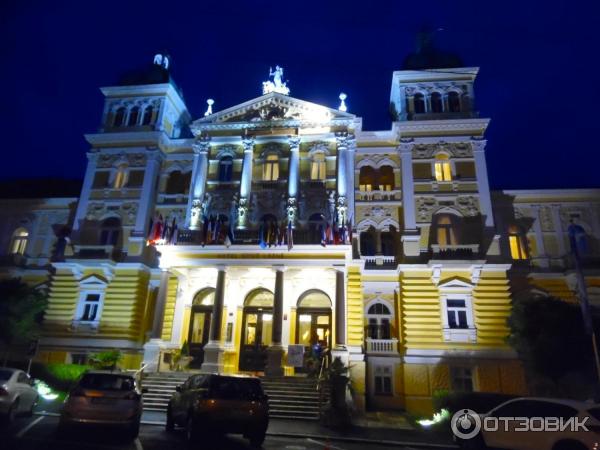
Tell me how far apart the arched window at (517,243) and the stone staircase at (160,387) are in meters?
19.3

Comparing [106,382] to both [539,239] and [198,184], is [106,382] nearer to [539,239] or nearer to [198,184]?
[198,184]

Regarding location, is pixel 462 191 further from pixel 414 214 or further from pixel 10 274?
pixel 10 274

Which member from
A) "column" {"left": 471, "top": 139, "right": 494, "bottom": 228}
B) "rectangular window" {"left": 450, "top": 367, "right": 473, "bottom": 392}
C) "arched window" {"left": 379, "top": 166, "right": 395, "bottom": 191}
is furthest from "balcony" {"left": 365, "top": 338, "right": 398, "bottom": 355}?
A: "arched window" {"left": 379, "top": 166, "right": 395, "bottom": 191}

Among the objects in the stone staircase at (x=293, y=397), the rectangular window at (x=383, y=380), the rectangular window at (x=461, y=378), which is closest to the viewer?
the stone staircase at (x=293, y=397)

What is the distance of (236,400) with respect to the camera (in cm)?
1102

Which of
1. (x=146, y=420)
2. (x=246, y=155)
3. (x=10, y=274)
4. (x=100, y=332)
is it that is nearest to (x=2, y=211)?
(x=10, y=274)

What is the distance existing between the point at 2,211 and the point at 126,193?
9973mm

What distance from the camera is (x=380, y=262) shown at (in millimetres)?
24953

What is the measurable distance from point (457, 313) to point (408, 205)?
6.58 m

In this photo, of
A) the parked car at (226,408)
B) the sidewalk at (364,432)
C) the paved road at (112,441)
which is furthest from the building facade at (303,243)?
the parked car at (226,408)

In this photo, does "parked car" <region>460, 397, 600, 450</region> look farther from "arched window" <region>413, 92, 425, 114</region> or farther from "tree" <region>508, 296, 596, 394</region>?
"arched window" <region>413, 92, 425, 114</region>

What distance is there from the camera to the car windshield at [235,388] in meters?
11.1

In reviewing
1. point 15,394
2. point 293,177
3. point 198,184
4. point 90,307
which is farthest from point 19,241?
point 15,394

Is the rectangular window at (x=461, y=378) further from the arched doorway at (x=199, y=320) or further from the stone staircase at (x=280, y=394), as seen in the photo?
the arched doorway at (x=199, y=320)
